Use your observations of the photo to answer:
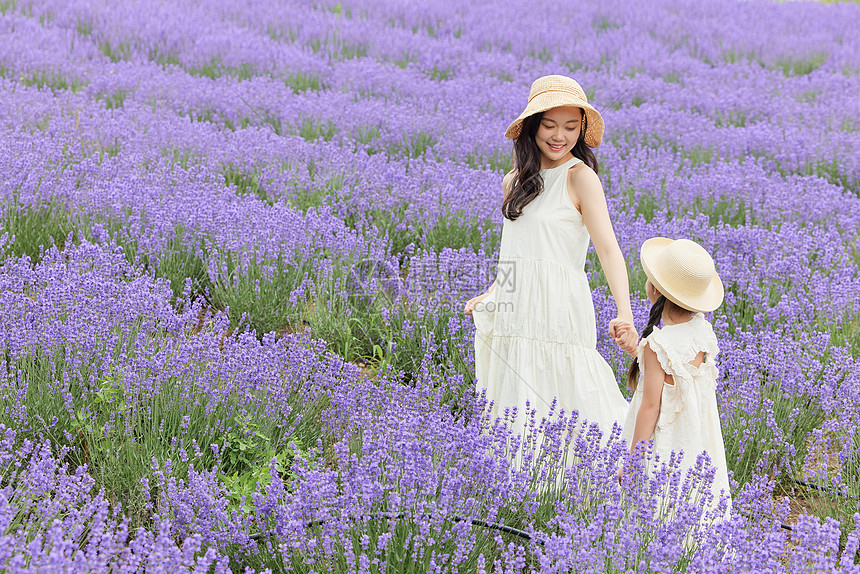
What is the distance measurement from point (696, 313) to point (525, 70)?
6656 millimetres

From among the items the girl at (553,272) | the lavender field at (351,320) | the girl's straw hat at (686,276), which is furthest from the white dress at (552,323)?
the girl's straw hat at (686,276)

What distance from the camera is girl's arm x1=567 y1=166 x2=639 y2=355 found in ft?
8.21

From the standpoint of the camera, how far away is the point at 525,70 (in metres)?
8.56

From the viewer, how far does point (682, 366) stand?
90.9 inches

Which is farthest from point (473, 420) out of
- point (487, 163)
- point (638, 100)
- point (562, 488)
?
point (638, 100)

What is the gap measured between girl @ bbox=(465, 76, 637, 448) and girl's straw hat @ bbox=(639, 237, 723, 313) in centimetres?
22

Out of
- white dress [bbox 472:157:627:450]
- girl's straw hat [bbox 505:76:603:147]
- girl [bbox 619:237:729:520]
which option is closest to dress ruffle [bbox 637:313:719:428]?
girl [bbox 619:237:729:520]

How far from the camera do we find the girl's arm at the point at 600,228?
2504mm

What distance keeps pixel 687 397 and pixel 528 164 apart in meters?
0.96

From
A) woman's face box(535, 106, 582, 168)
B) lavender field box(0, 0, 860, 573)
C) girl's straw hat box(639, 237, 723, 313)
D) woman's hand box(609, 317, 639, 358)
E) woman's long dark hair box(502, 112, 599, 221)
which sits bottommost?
lavender field box(0, 0, 860, 573)

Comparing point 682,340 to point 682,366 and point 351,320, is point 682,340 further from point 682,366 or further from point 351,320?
point 351,320

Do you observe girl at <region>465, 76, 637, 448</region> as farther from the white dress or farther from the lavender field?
the lavender field

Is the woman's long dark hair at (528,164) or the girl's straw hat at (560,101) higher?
the girl's straw hat at (560,101)

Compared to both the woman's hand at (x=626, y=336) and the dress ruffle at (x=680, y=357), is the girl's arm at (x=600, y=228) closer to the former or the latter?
the woman's hand at (x=626, y=336)
